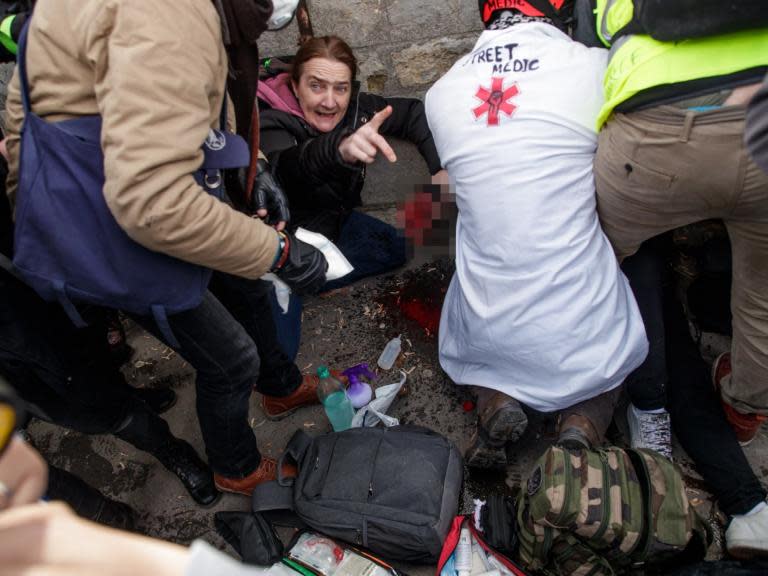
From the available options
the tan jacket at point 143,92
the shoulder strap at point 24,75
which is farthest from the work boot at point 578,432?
the shoulder strap at point 24,75

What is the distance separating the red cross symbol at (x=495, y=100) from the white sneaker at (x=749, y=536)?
5.51 feet

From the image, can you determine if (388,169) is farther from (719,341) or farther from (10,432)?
(10,432)

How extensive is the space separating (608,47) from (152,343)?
2595 mm

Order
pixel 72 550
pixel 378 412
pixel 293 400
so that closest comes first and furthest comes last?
pixel 72 550 → pixel 378 412 → pixel 293 400

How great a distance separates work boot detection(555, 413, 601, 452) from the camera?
219 cm

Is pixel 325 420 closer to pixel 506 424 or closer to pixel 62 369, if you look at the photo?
pixel 506 424

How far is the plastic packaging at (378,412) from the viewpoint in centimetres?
249

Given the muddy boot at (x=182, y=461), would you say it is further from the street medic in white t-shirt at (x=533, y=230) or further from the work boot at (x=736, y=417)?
the work boot at (x=736, y=417)

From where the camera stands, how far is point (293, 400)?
2.63 meters

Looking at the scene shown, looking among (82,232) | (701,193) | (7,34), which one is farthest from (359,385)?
(7,34)

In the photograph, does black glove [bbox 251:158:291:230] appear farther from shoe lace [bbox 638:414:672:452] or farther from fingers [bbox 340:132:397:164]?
shoe lace [bbox 638:414:672:452]

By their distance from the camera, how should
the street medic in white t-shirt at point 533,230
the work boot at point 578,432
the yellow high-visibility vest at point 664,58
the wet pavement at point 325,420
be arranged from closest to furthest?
the yellow high-visibility vest at point 664,58
the street medic in white t-shirt at point 533,230
the work boot at point 578,432
the wet pavement at point 325,420

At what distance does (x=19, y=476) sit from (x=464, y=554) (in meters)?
1.60

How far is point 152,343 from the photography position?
3.07 metres
